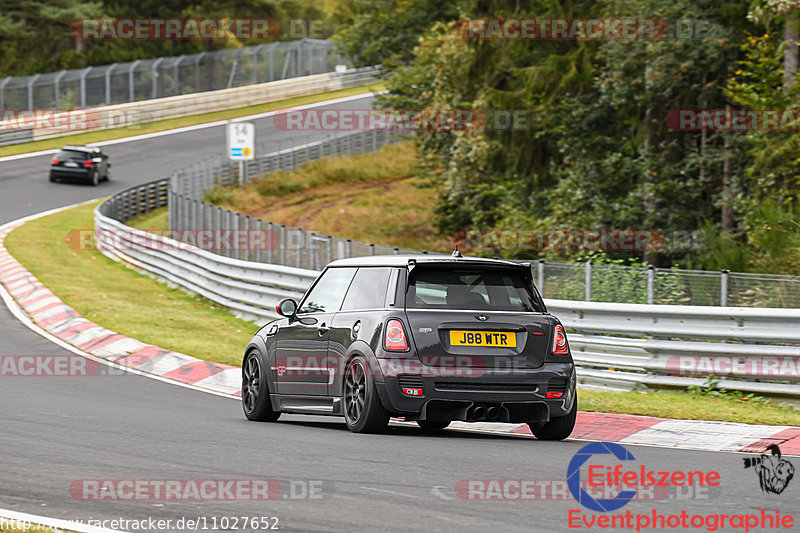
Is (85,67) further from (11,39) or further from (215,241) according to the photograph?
(215,241)

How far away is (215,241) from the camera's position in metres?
25.8

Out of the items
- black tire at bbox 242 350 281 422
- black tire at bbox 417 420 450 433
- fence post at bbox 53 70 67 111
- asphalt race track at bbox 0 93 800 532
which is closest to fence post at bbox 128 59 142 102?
fence post at bbox 53 70 67 111

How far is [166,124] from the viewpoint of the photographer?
61562 mm

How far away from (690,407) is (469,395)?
3038 mm

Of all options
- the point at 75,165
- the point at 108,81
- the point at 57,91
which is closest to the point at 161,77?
the point at 108,81

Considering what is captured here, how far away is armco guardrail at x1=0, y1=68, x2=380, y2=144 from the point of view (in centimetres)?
5619

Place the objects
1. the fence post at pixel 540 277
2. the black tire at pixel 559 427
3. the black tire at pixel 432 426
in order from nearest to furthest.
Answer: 1. the black tire at pixel 559 427
2. the black tire at pixel 432 426
3. the fence post at pixel 540 277

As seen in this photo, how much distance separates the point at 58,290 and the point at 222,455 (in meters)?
14.7

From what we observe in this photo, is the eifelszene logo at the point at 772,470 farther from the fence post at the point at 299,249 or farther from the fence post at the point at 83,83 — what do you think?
the fence post at the point at 83,83

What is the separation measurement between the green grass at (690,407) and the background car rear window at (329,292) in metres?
2.76

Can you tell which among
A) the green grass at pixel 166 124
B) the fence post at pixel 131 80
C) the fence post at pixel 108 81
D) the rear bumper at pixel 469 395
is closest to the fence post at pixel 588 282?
the rear bumper at pixel 469 395

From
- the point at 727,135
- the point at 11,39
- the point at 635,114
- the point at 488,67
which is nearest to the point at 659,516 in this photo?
the point at 727,135

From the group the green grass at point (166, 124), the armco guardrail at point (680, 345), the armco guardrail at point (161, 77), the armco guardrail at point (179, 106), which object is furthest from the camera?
the armco guardrail at point (161, 77)

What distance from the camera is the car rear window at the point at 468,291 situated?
30.0ft
